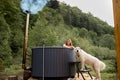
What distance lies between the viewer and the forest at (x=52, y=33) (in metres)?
12.6

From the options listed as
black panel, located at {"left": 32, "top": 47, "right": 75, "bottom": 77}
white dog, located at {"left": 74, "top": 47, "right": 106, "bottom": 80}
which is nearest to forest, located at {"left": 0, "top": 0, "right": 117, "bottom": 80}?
white dog, located at {"left": 74, "top": 47, "right": 106, "bottom": 80}

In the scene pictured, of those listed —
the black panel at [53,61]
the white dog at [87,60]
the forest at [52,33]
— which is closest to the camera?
the black panel at [53,61]

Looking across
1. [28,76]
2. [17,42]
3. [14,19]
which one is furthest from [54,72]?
[14,19]

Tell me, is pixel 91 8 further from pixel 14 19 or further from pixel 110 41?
pixel 14 19

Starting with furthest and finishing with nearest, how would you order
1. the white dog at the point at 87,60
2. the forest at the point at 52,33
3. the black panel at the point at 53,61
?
the forest at the point at 52,33, the white dog at the point at 87,60, the black panel at the point at 53,61

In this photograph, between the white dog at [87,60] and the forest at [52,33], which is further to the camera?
the forest at [52,33]

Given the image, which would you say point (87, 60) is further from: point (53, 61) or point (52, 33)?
point (52, 33)

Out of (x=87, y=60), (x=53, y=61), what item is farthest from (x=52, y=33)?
(x=53, y=61)

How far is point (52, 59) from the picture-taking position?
3787 mm

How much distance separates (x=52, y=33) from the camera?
13648 mm

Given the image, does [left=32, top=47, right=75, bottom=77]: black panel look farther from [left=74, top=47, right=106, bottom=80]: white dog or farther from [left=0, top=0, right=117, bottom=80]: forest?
[left=0, top=0, right=117, bottom=80]: forest

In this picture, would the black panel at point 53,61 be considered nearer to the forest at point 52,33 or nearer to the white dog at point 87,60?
the white dog at point 87,60

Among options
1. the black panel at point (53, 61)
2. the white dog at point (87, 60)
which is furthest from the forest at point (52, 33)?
the black panel at point (53, 61)

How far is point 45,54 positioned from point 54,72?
32 centimetres
